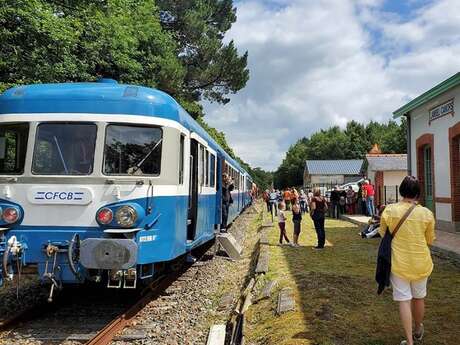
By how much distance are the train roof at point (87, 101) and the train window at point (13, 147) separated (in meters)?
0.23

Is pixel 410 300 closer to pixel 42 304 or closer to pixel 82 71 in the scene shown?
pixel 42 304

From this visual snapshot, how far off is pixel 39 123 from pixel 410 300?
512cm

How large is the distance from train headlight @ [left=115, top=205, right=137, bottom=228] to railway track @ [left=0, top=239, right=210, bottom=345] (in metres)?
1.24

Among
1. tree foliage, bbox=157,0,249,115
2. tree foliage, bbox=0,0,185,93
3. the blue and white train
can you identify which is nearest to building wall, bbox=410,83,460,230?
the blue and white train

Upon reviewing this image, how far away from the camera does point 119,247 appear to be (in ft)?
20.2

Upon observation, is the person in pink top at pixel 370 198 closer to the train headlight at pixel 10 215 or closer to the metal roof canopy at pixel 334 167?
the train headlight at pixel 10 215

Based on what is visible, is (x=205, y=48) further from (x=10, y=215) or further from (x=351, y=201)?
(x=10, y=215)

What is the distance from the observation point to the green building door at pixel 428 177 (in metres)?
16.2

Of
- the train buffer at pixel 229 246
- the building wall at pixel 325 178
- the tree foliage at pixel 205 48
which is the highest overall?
the tree foliage at pixel 205 48

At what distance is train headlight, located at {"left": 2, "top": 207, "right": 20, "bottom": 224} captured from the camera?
661 cm

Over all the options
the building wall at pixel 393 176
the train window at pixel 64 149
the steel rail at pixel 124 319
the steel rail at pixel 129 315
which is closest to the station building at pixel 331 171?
the building wall at pixel 393 176

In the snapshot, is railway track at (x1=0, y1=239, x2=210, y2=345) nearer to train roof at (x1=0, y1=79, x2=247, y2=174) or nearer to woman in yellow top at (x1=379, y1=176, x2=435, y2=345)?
train roof at (x1=0, y1=79, x2=247, y2=174)

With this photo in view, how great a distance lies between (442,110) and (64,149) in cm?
1145

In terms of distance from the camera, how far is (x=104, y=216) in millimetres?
6566
